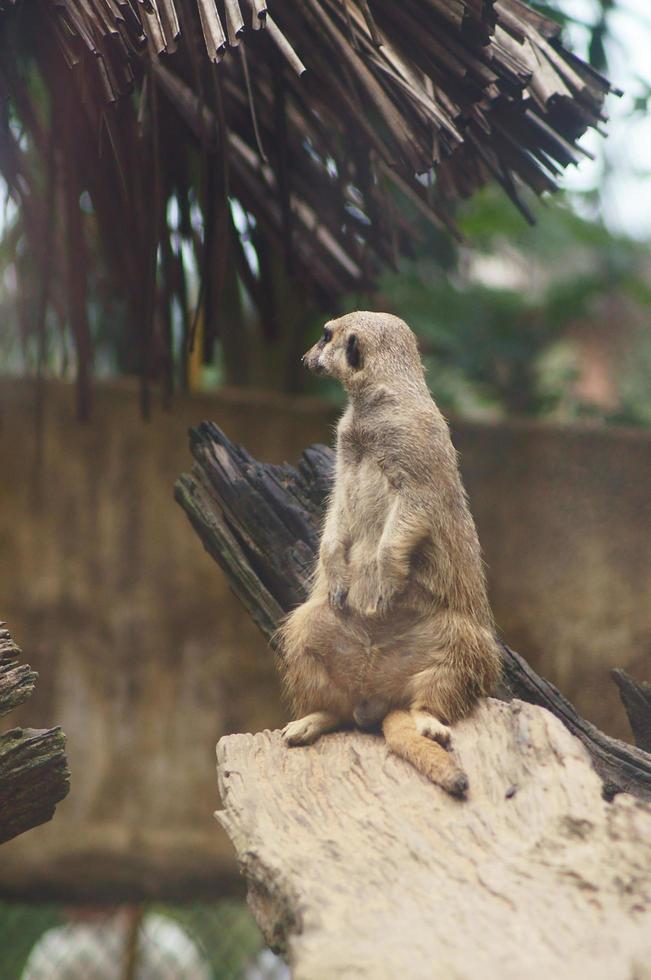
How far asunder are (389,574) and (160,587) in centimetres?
279

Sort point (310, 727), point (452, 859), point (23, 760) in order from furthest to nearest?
point (310, 727) → point (23, 760) → point (452, 859)

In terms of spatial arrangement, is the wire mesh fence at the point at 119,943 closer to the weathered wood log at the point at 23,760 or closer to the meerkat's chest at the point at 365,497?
the weathered wood log at the point at 23,760

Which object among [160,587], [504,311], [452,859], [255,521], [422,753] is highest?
[504,311]

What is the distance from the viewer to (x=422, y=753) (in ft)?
7.00

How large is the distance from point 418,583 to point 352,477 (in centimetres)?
30

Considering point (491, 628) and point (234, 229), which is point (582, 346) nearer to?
point (234, 229)

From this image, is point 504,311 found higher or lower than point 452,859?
higher

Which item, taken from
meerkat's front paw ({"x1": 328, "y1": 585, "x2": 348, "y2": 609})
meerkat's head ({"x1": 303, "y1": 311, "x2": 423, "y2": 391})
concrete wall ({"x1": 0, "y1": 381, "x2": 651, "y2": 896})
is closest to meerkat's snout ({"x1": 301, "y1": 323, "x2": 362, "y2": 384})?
meerkat's head ({"x1": 303, "y1": 311, "x2": 423, "y2": 391})

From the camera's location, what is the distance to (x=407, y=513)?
7.67ft

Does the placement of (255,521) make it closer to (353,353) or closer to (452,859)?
(353,353)

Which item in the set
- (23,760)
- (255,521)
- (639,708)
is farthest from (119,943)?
(639,708)

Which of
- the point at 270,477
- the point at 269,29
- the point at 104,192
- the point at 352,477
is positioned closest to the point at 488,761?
the point at 352,477

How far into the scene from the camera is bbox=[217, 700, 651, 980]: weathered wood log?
58.7 inches

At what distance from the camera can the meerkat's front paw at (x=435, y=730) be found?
7.24 feet
